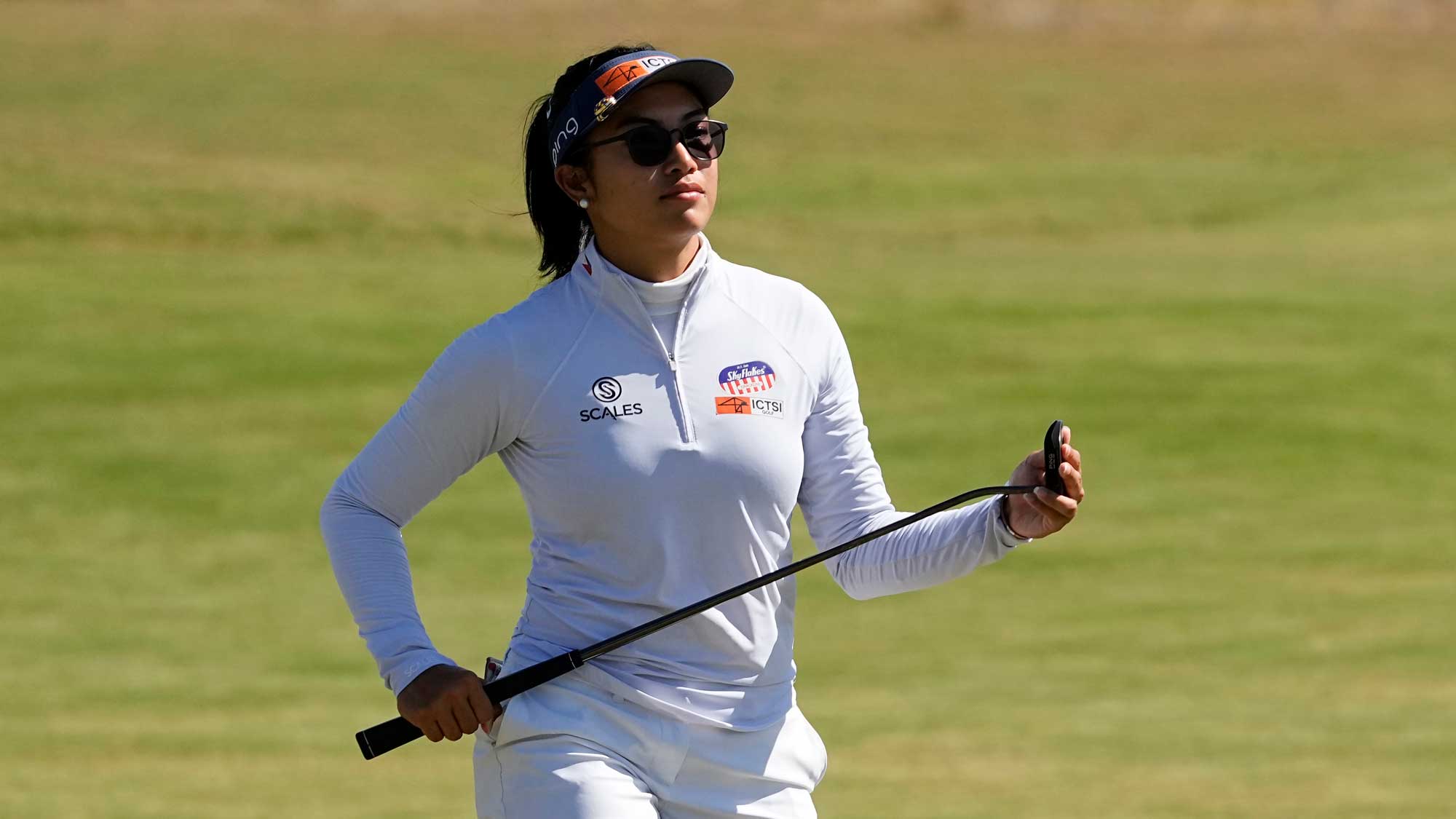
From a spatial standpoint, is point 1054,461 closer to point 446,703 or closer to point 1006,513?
point 1006,513

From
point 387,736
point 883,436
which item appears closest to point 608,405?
point 387,736

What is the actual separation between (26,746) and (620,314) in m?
6.34

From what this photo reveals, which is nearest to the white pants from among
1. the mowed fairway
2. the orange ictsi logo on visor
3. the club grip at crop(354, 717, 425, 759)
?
the club grip at crop(354, 717, 425, 759)

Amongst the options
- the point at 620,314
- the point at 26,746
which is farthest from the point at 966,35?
the point at 620,314

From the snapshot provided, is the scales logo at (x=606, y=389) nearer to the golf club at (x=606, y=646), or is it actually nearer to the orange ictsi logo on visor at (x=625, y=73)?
the golf club at (x=606, y=646)

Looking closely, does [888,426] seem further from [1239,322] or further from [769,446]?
[769,446]

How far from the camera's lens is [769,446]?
11.8ft

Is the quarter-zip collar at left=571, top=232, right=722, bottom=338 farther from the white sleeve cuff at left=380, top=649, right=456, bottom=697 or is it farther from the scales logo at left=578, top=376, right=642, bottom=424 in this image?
the white sleeve cuff at left=380, top=649, right=456, bottom=697

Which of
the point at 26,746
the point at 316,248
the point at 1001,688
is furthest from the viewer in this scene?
the point at 316,248

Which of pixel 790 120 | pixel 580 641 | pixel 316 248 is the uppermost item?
pixel 790 120

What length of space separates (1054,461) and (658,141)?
0.83 meters

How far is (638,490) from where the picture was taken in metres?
3.49

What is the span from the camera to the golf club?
137 inches

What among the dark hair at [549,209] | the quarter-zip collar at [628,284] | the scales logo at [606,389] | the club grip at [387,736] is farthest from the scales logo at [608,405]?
the club grip at [387,736]
